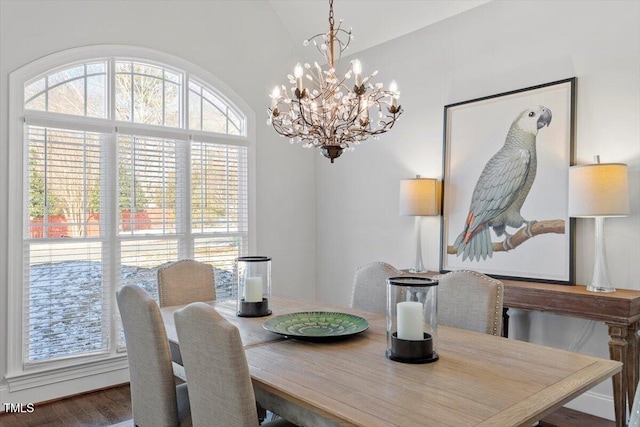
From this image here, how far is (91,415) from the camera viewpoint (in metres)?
3.35

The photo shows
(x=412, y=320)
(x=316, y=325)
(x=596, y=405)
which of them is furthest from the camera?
(x=596, y=405)

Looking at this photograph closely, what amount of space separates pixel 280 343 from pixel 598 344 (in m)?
2.23

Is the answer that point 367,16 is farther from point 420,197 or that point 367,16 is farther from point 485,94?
point 420,197

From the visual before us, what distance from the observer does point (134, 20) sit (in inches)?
158

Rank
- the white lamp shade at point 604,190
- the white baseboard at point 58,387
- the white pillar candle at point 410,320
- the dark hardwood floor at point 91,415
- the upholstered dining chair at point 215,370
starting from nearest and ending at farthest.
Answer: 1. the upholstered dining chair at point 215,370
2. the white pillar candle at point 410,320
3. the white lamp shade at point 604,190
4. the dark hardwood floor at point 91,415
5. the white baseboard at point 58,387

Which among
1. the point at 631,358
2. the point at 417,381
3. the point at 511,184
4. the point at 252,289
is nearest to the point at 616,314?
the point at 631,358

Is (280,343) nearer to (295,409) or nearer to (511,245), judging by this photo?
(295,409)

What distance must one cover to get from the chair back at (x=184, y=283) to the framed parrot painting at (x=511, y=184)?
1949mm

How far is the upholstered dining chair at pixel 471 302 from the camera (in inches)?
95.7

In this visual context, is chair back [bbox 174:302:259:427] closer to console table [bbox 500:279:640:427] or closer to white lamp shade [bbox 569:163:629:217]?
console table [bbox 500:279:640:427]

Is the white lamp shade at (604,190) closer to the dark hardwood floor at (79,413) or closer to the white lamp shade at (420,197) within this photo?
the white lamp shade at (420,197)

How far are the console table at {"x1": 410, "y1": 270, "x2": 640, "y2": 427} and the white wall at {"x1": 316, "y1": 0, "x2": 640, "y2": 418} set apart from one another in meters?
0.28

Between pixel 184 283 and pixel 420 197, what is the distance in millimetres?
1977

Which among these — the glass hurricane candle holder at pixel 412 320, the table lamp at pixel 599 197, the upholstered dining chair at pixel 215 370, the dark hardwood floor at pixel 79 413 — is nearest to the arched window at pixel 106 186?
the dark hardwood floor at pixel 79 413
